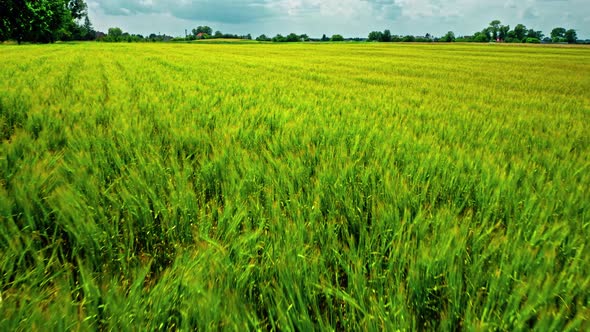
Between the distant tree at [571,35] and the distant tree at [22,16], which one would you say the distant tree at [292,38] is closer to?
the distant tree at [22,16]

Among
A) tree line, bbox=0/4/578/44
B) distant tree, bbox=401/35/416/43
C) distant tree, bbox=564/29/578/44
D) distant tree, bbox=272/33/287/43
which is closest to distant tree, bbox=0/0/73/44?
tree line, bbox=0/4/578/44

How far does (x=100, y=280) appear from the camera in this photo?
89 centimetres

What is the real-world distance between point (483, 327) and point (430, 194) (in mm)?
839

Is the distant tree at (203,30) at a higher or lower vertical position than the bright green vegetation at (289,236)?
higher

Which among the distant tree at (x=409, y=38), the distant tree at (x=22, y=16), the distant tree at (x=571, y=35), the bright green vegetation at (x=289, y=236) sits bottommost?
the bright green vegetation at (x=289, y=236)

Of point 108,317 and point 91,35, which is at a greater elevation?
point 91,35

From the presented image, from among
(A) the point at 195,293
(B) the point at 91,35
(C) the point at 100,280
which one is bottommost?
(C) the point at 100,280

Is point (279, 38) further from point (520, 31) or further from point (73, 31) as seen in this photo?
point (520, 31)

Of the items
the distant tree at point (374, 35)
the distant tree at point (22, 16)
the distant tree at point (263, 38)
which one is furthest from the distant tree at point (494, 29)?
the distant tree at point (22, 16)

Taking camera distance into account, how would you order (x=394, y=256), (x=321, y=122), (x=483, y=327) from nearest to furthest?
(x=483, y=327), (x=394, y=256), (x=321, y=122)

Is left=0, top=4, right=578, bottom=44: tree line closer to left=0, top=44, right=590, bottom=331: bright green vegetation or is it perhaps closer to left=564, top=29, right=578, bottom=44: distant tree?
left=564, top=29, right=578, bottom=44: distant tree

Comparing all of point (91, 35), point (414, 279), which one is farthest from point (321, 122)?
point (91, 35)

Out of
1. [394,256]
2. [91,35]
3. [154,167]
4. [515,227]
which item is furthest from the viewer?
[91,35]

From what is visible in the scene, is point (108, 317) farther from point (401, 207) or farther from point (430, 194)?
point (430, 194)
